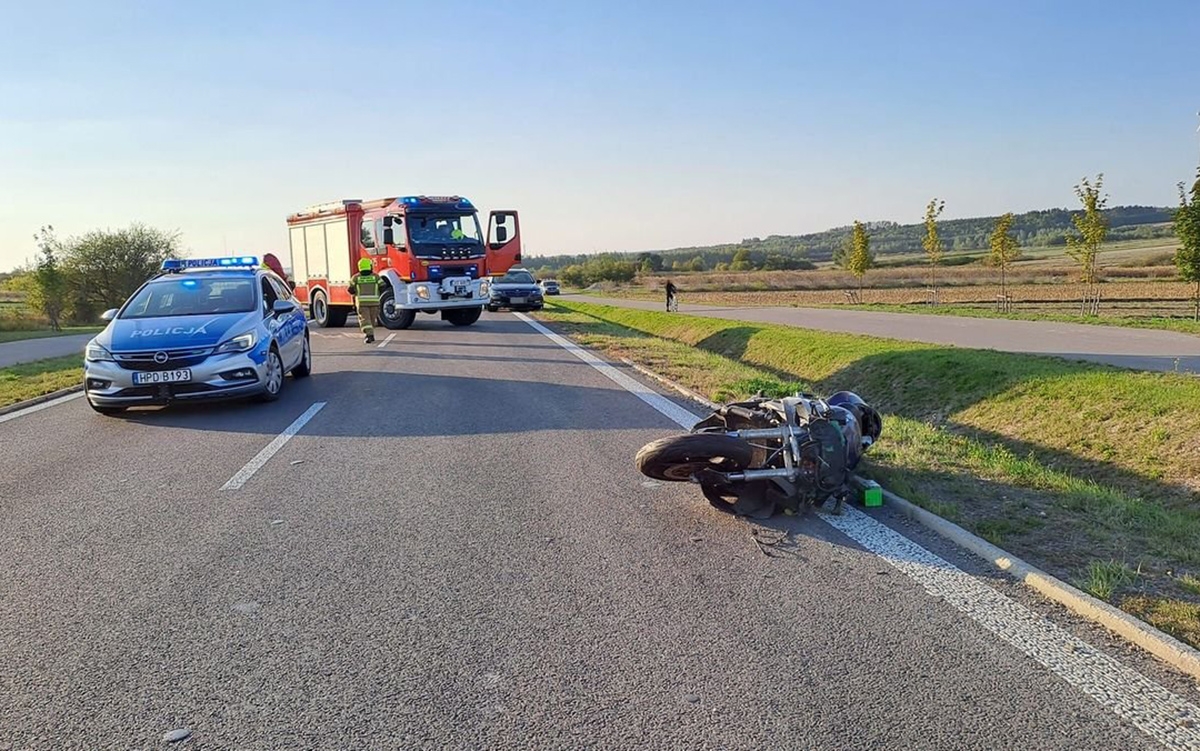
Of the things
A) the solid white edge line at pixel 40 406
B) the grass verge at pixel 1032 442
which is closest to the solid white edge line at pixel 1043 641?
the grass verge at pixel 1032 442

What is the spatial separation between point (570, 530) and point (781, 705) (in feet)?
7.38

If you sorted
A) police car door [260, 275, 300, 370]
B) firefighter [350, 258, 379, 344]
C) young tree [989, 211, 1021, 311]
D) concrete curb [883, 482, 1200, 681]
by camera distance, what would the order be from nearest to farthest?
concrete curb [883, 482, 1200, 681] → police car door [260, 275, 300, 370] → firefighter [350, 258, 379, 344] → young tree [989, 211, 1021, 311]

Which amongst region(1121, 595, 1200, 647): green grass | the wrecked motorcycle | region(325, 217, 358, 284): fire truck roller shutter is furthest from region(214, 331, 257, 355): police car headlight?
region(325, 217, 358, 284): fire truck roller shutter

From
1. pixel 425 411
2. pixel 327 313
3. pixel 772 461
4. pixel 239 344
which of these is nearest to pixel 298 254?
pixel 327 313

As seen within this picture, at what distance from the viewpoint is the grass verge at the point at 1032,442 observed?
4.80m

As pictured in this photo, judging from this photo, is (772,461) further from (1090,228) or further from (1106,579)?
(1090,228)

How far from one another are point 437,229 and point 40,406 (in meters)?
11.9

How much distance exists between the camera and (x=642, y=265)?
114m

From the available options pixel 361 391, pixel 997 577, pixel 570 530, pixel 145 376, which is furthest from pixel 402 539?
pixel 361 391

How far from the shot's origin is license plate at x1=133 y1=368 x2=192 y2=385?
926cm

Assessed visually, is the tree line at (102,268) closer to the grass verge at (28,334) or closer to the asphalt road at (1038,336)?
the grass verge at (28,334)

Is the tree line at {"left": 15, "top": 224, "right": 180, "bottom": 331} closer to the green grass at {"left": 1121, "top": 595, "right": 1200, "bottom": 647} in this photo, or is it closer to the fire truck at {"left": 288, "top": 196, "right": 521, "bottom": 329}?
the fire truck at {"left": 288, "top": 196, "right": 521, "bottom": 329}

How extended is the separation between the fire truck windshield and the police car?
933cm

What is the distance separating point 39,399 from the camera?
11.2m
